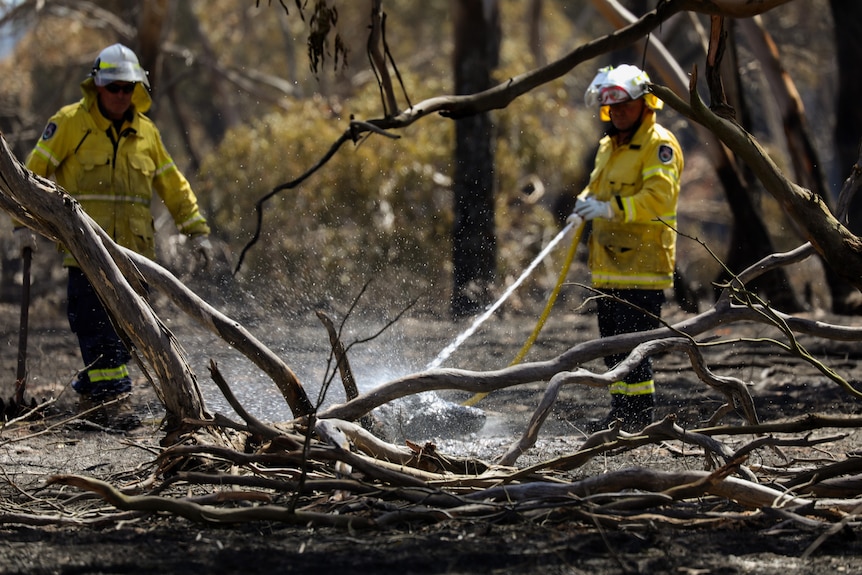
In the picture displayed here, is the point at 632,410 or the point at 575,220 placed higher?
the point at 575,220

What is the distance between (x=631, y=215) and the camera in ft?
19.7

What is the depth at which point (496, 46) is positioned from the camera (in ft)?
42.8

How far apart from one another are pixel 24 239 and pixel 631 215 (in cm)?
336

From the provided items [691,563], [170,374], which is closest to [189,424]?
[170,374]

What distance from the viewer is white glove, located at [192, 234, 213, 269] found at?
667 cm

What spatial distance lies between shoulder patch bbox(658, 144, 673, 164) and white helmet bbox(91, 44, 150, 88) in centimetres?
295

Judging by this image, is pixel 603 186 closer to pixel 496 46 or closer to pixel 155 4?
pixel 496 46

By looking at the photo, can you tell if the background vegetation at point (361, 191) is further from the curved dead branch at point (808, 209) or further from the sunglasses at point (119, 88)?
the curved dead branch at point (808, 209)

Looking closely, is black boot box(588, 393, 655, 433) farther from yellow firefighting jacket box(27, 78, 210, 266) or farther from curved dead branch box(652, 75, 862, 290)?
yellow firefighting jacket box(27, 78, 210, 266)

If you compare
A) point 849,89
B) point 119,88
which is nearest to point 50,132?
point 119,88

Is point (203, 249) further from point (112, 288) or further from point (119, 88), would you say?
point (112, 288)

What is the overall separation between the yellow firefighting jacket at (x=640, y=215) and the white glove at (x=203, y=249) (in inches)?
88.4

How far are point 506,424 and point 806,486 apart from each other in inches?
92.3

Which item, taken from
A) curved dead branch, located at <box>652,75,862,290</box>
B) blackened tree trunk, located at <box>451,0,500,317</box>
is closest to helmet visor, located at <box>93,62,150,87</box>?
→ curved dead branch, located at <box>652,75,862,290</box>
